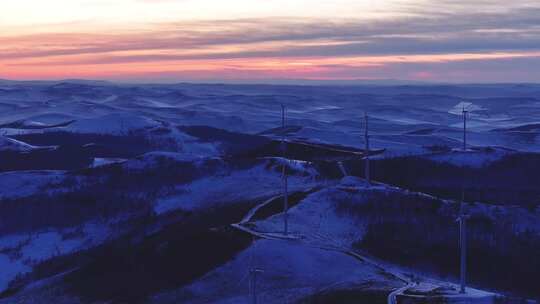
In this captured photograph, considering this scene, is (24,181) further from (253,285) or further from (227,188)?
(253,285)

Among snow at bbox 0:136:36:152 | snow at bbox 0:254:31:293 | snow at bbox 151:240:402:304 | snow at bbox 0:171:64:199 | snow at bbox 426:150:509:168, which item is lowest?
snow at bbox 0:254:31:293

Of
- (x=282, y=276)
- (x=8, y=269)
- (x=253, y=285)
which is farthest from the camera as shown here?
(x=8, y=269)

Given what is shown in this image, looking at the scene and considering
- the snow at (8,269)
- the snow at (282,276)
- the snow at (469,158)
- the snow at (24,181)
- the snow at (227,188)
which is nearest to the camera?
the snow at (282,276)

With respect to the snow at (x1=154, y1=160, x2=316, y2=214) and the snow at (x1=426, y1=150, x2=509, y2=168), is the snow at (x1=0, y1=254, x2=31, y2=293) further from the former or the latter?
the snow at (x1=426, y1=150, x2=509, y2=168)

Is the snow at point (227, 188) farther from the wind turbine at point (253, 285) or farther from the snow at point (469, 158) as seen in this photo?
the wind turbine at point (253, 285)

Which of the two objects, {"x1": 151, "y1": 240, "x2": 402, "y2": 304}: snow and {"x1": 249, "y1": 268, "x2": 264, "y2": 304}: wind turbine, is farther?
{"x1": 151, "y1": 240, "x2": 402, "y2": 304}: snow

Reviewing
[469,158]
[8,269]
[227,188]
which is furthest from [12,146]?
[469,158]

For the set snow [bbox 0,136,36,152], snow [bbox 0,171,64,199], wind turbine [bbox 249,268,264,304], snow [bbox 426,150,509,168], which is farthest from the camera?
snow [bbox 0,136,36,152]

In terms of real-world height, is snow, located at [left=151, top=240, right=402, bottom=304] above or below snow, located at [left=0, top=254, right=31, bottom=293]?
above

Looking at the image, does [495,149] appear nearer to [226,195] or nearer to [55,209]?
[226,195]

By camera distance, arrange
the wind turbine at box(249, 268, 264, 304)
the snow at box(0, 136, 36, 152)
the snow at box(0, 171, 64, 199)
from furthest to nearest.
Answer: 1. the snow at box(0, 136, 36, 152)
2. the snow at box(0, 171, 64, 199)
3. the wind turbine at box(249, 268, 264, 304)

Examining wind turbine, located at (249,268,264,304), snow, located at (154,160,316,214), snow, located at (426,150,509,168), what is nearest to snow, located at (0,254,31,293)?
snow, located at (154,160,316,214)

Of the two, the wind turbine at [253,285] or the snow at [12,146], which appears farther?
the snow at [12,146]

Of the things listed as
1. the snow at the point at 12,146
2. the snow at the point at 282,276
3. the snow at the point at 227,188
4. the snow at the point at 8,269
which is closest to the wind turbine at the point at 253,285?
the snow at the point at 282,276
